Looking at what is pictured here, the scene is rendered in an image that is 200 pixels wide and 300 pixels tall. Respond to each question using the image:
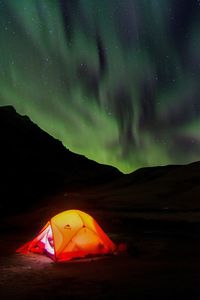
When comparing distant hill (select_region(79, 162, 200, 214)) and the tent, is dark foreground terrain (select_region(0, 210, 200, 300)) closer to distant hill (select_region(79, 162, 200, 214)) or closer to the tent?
the tent

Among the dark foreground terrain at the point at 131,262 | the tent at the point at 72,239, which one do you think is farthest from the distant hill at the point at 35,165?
the tent at the point at 72,239

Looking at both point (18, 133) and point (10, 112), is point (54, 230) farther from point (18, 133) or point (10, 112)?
point (10, 112)

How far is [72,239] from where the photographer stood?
13.5m

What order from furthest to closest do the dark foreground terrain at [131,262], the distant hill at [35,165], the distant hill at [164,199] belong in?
the distant hill at [35,165]
the distant hill at [164,199]
the dark foreground terrain at [131,262]

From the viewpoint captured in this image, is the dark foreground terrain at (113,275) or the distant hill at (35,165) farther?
the distant hill at (35,165)

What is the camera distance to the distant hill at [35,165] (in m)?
96.9

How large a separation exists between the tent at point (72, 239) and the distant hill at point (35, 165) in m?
65.4

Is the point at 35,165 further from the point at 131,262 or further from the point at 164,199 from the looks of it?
the point at 131,262

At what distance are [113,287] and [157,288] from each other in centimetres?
95

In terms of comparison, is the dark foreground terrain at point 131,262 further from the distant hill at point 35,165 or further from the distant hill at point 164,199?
the distant hill at point 35,165

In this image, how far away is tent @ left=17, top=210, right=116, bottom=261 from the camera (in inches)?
523

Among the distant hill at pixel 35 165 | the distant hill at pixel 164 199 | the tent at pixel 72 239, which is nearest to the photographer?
the tent at pixel 72 239

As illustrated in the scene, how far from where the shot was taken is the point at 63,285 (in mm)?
9500

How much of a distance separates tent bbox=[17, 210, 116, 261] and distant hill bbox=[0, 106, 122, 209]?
6536cm
